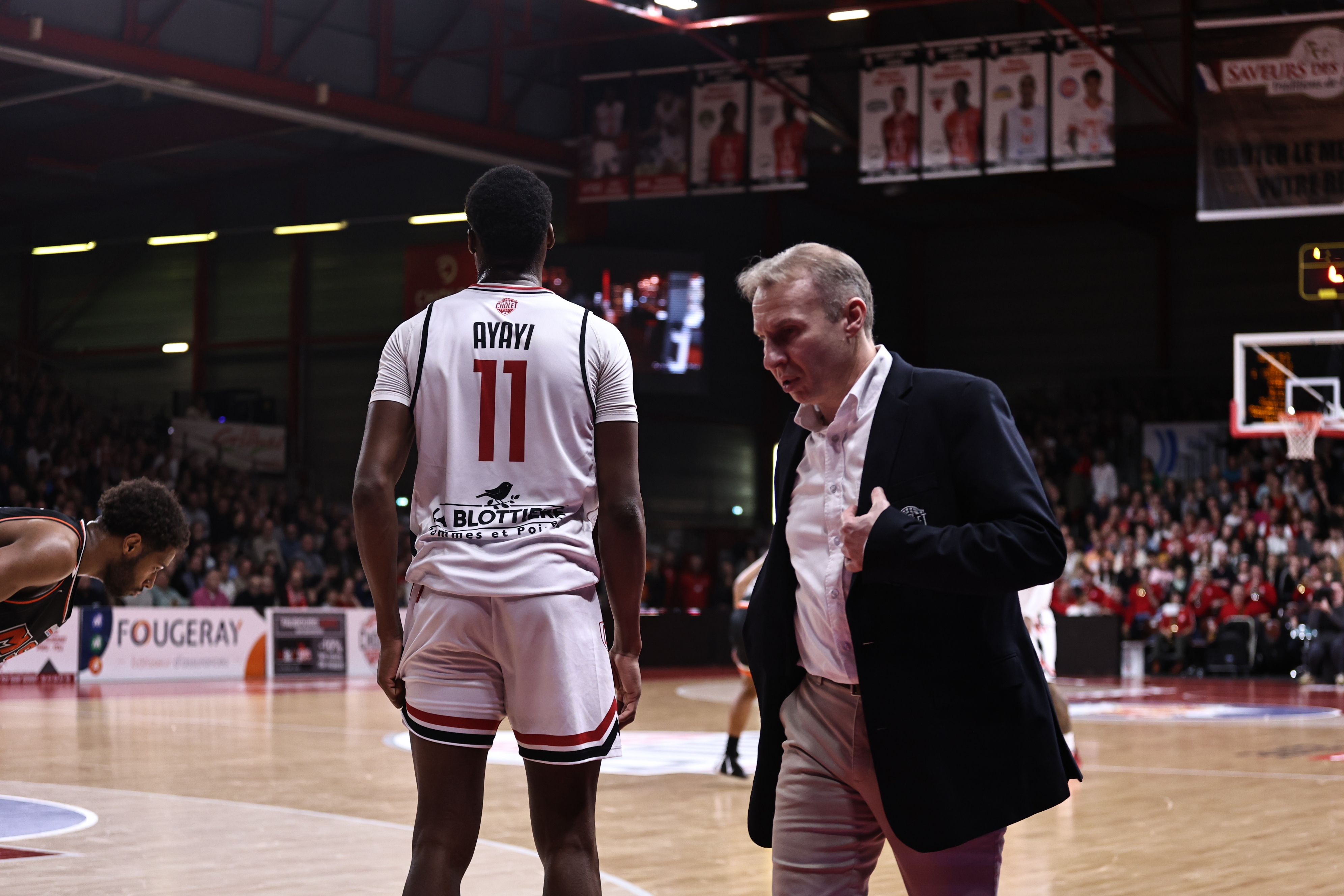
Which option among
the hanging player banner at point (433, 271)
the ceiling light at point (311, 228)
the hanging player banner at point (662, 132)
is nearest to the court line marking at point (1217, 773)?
the hanging player banner at point (662, 132)

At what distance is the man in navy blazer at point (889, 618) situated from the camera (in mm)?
3152

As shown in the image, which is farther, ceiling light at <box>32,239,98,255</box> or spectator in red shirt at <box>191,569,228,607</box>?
ceiling light at <box>32,239,98,255</box>

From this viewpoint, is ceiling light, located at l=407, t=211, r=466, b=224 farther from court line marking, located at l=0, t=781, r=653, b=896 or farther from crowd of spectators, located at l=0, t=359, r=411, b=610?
court line marking, located at l=0, t=781, r=653, b=896

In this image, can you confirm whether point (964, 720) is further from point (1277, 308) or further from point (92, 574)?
point (1277, 308)

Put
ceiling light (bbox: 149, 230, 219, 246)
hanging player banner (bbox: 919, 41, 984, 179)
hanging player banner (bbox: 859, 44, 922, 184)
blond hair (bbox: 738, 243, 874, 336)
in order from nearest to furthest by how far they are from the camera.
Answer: blond hair (bbox: 738, 243, 874, 336)
hanging player banner (bbox: 919, 41, 984, 179)
hanging player banner (bbox: 859, 44, 922, 184)
ceiling light (bbox: 149, 230, 219, 246)

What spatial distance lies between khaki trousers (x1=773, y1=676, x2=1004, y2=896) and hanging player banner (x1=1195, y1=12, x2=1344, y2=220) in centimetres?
1666

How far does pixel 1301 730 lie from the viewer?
50.2 feet

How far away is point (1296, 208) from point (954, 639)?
55.6 ft

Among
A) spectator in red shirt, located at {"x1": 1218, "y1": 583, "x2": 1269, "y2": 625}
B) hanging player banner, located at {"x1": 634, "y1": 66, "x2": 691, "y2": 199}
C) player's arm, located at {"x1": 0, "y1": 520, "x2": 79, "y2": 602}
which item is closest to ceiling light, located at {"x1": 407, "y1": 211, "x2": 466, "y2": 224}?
hanging player banner, located at {"x1": 634, "y1": 66, "x2": 691, "y2": 199}

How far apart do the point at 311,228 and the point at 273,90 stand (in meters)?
9.99

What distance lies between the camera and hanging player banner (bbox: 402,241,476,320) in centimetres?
2819

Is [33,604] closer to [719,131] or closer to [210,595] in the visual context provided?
[210,595]

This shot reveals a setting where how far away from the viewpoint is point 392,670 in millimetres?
3967

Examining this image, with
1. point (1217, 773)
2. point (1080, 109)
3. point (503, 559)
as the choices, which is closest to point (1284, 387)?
point (1080, 109)
